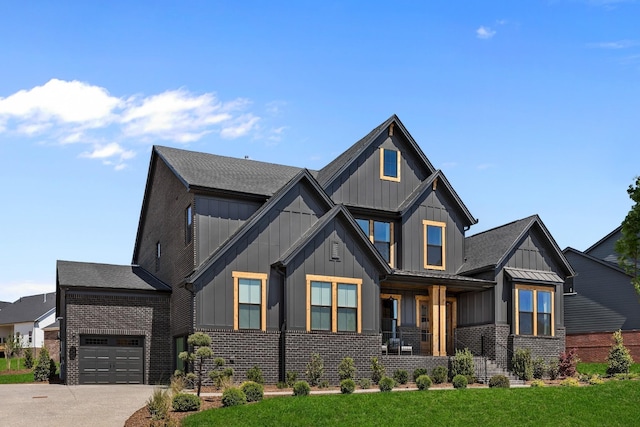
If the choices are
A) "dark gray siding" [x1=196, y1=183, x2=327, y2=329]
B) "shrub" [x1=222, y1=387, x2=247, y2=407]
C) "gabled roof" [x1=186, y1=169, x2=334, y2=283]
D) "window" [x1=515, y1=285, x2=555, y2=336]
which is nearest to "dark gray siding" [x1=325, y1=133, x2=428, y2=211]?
"gabled roof" [x1=186, y1=169, x2=334, y2=283]

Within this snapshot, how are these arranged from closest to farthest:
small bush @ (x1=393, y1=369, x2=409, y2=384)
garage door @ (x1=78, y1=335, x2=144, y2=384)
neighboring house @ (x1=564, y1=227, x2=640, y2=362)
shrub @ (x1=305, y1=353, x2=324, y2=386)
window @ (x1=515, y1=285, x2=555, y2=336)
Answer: shrub @ (x1=305, y1=353, x2=324, y2=386)
small bush @ (x1=393, y1=369, x2=409, y2=384)
garage door @ (x1=78, y1=335, x2=144, y2=384)
window @ (x1=515, y1=285, x2=555, y2=336)
neighboring house @ (x1=564, y1=227, x2=640, y2=362)

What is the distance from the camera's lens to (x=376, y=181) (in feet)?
108

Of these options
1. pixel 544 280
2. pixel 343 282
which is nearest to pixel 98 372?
pixel 343 282

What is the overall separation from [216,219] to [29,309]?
50.7 meters

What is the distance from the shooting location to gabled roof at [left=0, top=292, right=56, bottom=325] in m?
70.1

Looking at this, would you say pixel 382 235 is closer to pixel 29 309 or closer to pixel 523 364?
pixel 523 364

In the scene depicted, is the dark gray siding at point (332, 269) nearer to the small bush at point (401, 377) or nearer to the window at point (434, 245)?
the small bush at point (401, 377)

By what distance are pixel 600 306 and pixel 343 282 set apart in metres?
19.7

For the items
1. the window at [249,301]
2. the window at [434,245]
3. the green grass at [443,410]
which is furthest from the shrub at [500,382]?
the window at [434,245]

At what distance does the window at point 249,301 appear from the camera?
2697 centimetres

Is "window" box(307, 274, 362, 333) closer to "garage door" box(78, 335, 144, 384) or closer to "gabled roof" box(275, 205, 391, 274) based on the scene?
"gabled roof" box(275, 205, 391, 274)

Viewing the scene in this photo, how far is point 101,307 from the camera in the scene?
30547 mm

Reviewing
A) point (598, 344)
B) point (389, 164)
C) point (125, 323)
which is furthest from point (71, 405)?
point (598, 344)

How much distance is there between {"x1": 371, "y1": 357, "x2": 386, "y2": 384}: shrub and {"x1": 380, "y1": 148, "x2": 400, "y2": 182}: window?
29.1ft
